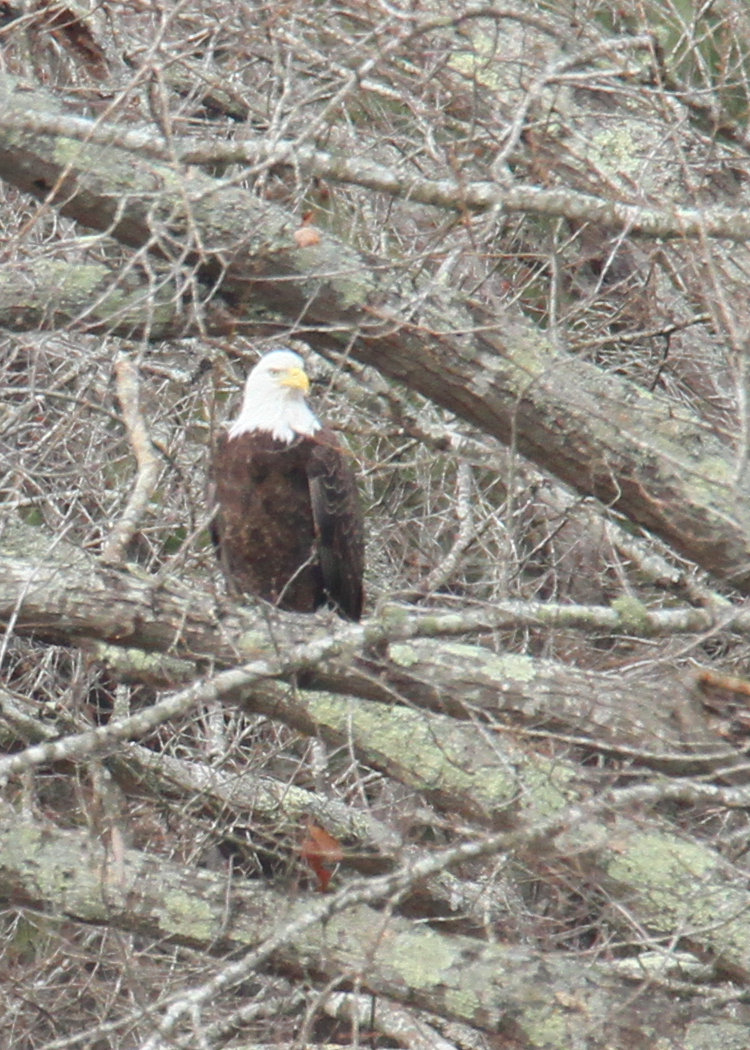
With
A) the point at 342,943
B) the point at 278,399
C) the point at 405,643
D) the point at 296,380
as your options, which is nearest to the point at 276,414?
the point at 278,399

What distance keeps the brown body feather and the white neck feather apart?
1.1 inches

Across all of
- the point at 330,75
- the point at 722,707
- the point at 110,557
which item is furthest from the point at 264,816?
the point at 330,75

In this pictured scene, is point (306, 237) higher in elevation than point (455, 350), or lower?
higher

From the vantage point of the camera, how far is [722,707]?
3.33 metres

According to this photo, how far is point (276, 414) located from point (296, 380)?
0.63 feet

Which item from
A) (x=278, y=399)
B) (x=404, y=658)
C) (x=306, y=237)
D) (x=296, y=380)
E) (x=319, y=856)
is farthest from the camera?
(x=278, y=399)

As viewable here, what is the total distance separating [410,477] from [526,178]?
4.45ft

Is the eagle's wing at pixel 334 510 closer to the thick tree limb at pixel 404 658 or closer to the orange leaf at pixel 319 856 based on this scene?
the orange leaf at pixel 319 856

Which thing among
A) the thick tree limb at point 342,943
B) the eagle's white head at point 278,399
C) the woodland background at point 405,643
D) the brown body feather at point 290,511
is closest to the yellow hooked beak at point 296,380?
the eagle's white head at point 278,399

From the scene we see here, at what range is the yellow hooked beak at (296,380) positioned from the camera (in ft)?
16.6

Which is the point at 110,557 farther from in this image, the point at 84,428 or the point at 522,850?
the point at 84,428

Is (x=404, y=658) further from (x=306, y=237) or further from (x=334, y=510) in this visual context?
(x=334, y=510)

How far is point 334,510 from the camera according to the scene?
5254mm

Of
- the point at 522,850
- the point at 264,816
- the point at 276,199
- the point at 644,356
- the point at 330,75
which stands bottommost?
the point at 264,816
